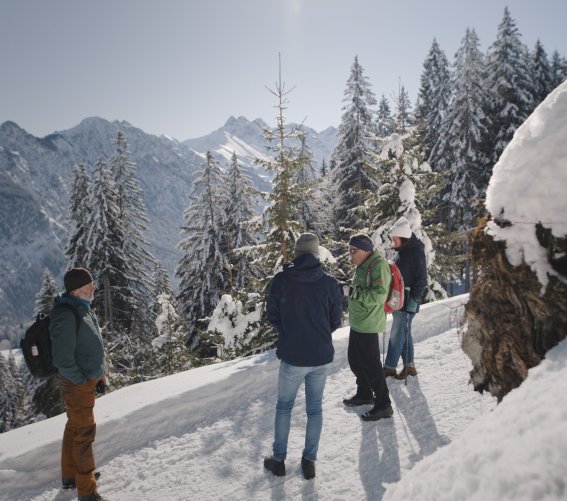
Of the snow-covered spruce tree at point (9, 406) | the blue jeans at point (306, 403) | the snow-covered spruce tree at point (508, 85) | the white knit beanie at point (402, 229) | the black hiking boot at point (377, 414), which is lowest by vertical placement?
the snow-covered spruce tree at point (9, 406)

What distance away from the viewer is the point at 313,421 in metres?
3.54

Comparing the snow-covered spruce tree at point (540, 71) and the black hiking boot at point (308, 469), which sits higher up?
the snow-covered spruce tree at point (540, 71)

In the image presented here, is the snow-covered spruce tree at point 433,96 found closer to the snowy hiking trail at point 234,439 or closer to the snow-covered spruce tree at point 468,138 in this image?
the snow-covered spruce tree at point 468,138

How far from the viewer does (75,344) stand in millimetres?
3461

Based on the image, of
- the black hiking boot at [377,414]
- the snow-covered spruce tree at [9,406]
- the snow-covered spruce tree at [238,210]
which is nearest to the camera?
the black hiking boot at [377,414]

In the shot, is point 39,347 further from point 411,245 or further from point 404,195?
point 404,195

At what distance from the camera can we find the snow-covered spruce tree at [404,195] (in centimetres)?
1180

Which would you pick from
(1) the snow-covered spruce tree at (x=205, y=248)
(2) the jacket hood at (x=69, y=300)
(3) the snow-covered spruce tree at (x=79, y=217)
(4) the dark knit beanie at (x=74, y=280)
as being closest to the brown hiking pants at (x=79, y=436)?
(2) the jacket hood at (x=69, y=300)

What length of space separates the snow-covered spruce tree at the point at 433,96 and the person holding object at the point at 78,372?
30720 millimetres

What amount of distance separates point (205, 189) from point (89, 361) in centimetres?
2268

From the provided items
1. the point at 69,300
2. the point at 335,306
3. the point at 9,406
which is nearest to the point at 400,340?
the point at 335,306

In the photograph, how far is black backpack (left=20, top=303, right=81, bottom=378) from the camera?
344 centimetres

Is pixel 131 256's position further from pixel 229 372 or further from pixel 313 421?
pixel 313 421

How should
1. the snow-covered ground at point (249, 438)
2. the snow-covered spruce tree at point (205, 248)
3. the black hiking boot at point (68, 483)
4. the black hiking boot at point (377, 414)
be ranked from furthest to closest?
the snow-covered spruce tree at point (205, 248) → the black hiking boot at point (377, 414) → the black hiking boot at point (68, 483) → the snow-covered ground at point (249, 438)
